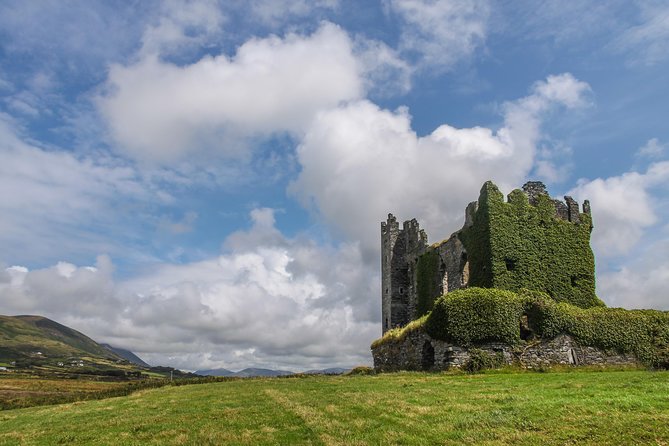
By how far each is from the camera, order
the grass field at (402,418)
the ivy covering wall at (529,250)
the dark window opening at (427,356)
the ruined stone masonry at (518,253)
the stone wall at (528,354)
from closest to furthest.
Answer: the grass field at (402,418)
the stone wall at (528,354)
the dark window opening at (427,356)
the ruined stone masonry at (518,253)
the ivy covering wall at (529,250)

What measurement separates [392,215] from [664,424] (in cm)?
5107

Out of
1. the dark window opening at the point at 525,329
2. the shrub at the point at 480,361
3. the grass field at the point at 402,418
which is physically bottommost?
the grass field at the point at 402,418

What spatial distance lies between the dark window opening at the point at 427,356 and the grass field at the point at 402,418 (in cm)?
1162

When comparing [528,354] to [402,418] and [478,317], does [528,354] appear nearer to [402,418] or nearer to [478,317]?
[478,317]

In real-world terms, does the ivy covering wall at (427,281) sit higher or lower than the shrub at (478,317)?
higher

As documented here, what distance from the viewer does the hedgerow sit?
3177 centimetres

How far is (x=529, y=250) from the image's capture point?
1583 inches

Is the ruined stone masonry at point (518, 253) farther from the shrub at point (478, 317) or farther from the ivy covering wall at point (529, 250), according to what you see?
the shrub at point (478, 317)

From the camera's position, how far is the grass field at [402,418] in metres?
11.4

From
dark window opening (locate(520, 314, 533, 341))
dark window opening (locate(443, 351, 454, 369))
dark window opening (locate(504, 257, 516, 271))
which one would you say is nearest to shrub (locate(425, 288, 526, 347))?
dark window opening (locate(520, 314, 533, 341))

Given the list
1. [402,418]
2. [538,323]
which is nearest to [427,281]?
[538,323]

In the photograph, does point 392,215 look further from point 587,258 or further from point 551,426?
point 551,426

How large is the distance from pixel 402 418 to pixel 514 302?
68.6ft

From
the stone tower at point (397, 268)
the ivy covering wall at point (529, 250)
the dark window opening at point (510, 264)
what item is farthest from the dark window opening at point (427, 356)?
the stone tower at point (397, 268)
